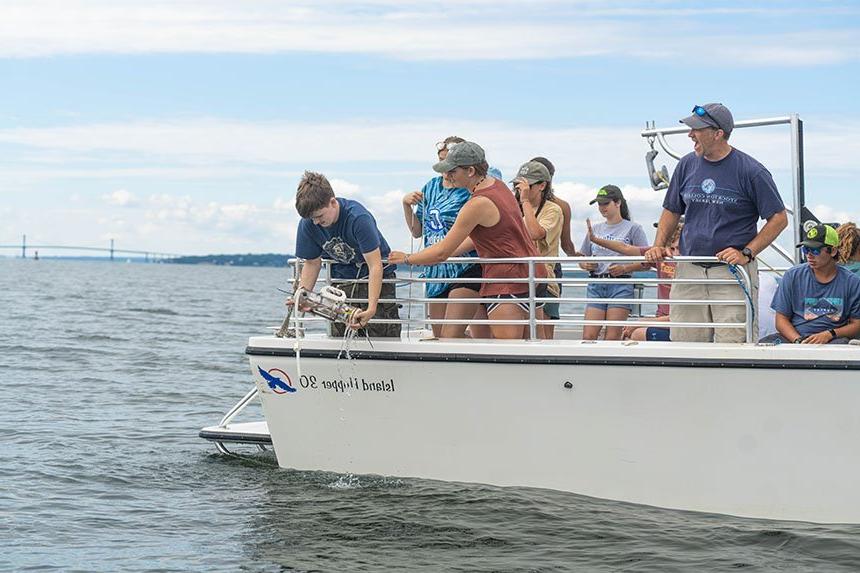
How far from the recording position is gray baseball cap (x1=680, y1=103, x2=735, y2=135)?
296 inches

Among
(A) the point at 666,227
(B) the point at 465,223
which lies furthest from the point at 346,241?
(A) the point at 666,227

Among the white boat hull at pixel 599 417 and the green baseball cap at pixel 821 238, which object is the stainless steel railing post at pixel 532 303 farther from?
the green baseball cap at pixel 821 238

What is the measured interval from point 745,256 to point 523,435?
6.06 ft

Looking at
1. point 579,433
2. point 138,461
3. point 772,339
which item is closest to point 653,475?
point 579,433

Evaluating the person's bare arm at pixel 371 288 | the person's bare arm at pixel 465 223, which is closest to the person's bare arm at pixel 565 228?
the person's bare arm at pixel 465 223

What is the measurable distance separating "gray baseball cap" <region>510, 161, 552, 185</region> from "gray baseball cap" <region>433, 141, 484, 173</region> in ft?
3.11

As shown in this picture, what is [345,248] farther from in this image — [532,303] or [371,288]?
[532,303]

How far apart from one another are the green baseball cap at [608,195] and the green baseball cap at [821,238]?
2.25 m

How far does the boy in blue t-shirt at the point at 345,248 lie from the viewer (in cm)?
809

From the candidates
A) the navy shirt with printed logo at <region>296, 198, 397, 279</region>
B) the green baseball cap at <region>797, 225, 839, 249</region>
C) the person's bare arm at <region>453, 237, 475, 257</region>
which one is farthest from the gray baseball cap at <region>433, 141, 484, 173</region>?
the green baseball cap at <region>797, 225, 839, 249</region>

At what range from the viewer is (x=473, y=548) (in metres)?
7.49

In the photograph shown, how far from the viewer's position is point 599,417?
25.5 feet

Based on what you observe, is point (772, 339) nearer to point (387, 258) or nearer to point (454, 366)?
point (454, 366)

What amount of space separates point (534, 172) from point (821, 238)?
7.21ft
